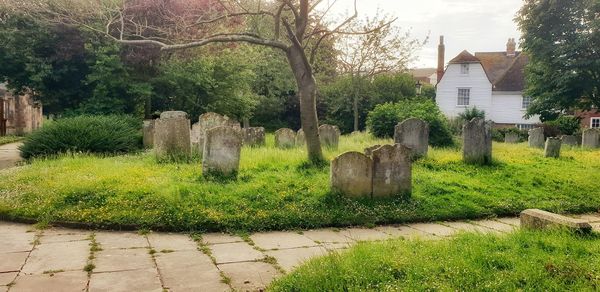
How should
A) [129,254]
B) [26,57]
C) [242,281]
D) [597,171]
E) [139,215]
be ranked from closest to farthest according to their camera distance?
[242,281], [129,254], [139,215], [597,171], [26,57]

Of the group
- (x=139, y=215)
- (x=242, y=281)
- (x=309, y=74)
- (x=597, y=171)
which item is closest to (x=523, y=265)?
(x=242, y=281)

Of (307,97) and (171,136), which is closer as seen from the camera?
(307,97)

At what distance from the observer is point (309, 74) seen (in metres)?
10.8

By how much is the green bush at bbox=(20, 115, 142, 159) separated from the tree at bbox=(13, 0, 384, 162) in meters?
2.77

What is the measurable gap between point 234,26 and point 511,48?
117 feet

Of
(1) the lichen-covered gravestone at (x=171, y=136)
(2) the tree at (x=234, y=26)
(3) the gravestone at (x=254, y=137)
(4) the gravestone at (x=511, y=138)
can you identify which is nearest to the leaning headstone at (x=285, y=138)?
(3) the gravestone at (x=254, y=137)

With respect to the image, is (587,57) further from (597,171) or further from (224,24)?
(224,24)

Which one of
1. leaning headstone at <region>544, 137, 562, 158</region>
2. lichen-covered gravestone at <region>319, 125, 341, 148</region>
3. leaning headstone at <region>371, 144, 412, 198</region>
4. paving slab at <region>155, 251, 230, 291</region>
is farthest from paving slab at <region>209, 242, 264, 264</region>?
leaning headstone at <region>544, 137, 562, 158</region>

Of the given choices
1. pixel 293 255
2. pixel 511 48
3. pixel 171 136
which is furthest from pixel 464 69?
pixel 293 255

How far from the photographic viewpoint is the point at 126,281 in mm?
4383

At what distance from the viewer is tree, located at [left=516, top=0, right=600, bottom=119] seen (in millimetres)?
23578

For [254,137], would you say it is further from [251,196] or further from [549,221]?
[549,221]

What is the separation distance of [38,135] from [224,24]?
6.28m

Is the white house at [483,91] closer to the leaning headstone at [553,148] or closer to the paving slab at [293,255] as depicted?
the leaning headstone at [553,148]
